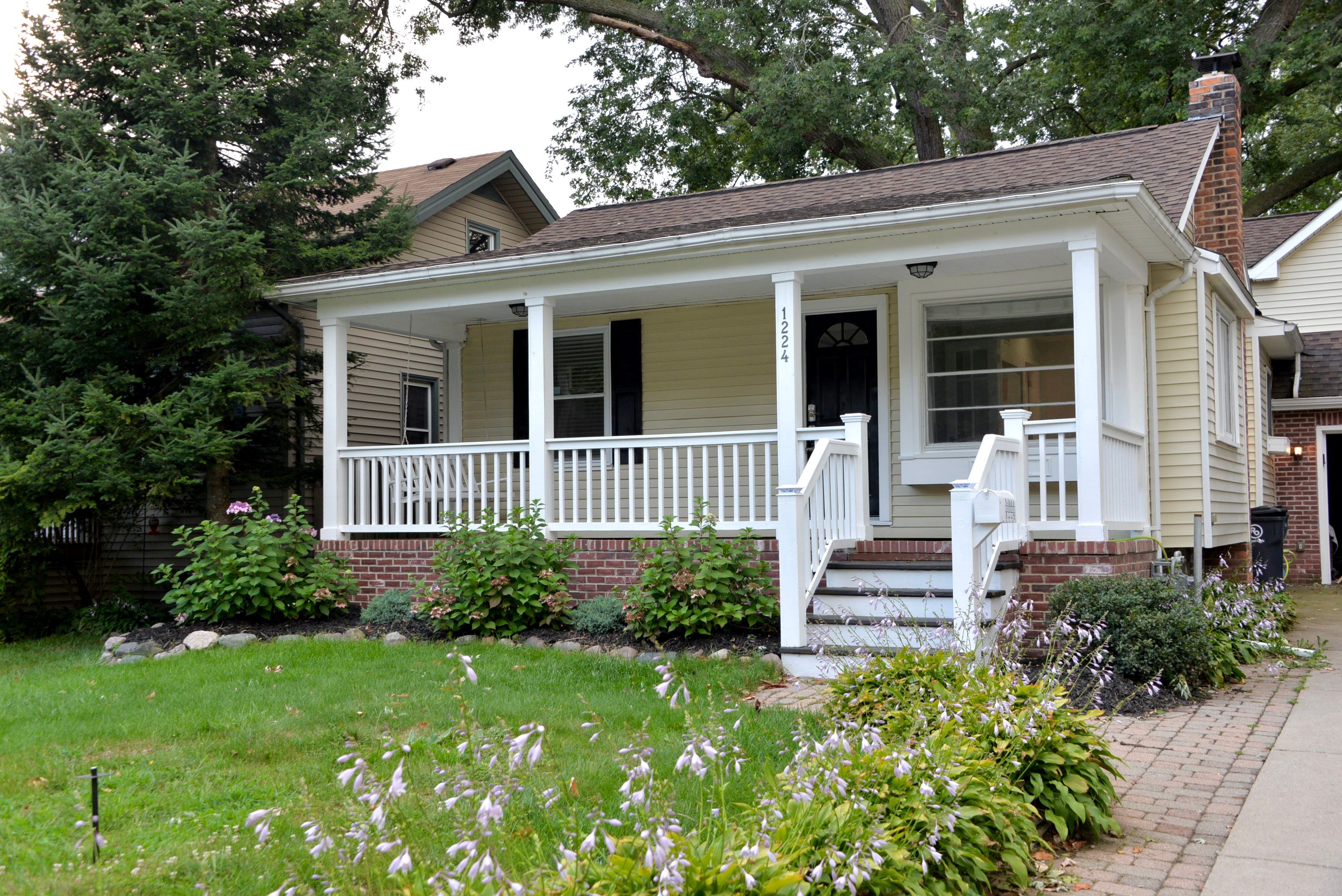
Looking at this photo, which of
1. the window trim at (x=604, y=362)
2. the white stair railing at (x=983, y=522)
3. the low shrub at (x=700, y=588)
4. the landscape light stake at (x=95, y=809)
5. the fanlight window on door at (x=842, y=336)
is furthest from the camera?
the window trim at (x=604, y=362)

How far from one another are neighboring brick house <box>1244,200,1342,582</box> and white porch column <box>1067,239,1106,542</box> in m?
9.10

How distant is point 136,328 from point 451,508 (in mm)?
3400

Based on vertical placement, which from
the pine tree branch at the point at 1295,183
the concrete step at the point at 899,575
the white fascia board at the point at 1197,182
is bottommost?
the concrete step at the point at 899,575

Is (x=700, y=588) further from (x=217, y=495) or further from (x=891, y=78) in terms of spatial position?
(x=891, y=78)

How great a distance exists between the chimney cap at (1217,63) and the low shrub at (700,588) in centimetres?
862

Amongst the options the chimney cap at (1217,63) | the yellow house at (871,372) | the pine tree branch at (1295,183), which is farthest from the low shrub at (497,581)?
the pine tree branch at (1295,183)

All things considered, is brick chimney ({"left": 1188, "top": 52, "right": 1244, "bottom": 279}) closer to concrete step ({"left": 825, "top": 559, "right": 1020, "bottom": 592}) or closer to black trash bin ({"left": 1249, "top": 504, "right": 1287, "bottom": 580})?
black trash bin ({"left": 1249, "top": 504, "right": 1287, "bottom": 580})

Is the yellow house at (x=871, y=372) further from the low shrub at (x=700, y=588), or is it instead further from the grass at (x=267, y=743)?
the grass at (x=267, y=743)

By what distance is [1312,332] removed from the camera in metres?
16.8

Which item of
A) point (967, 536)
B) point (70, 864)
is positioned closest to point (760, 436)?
point (967, 536)

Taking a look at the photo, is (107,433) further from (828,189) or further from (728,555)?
(828,189)

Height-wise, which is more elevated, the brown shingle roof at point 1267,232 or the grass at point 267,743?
the brown shingle roof at point 1267,232

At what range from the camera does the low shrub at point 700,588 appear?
764 centimetres

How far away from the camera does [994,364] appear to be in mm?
9602
